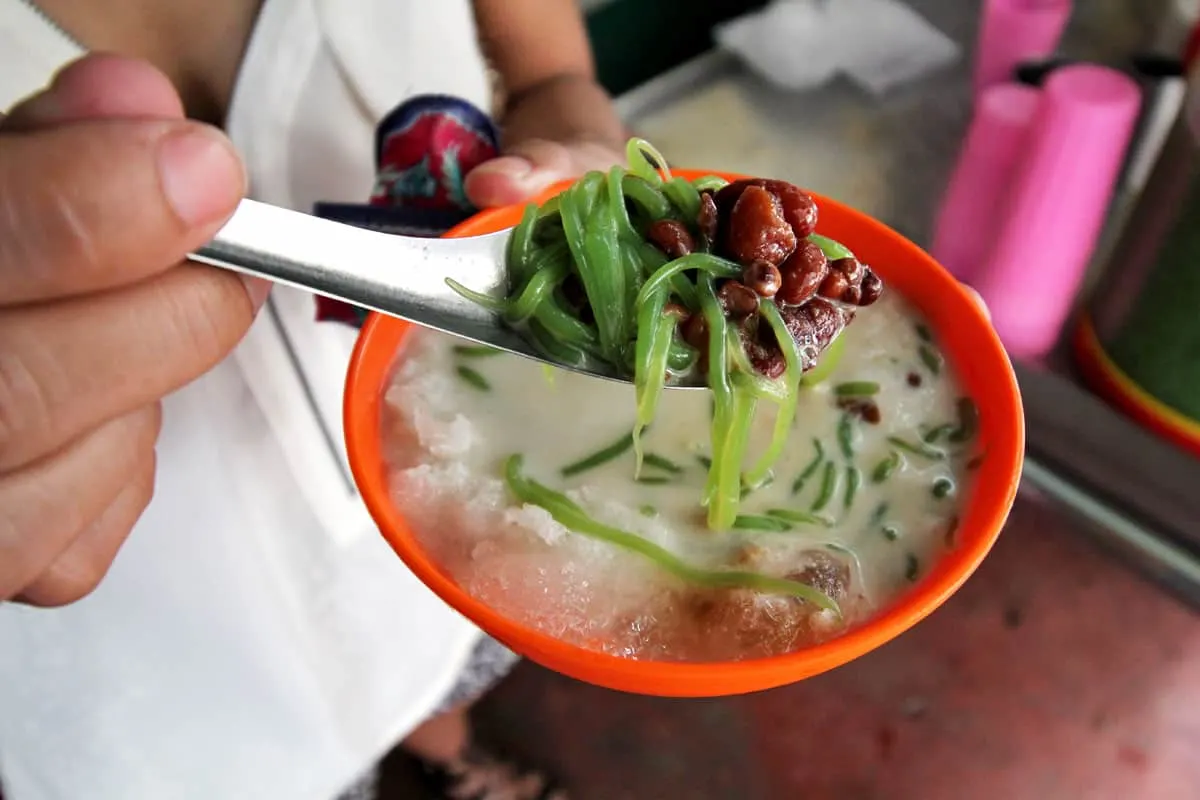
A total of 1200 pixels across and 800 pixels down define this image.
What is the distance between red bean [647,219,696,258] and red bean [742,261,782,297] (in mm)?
A: 57

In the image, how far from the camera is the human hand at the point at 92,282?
446 mm

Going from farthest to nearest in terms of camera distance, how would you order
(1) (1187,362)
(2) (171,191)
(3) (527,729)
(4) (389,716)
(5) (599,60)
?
1. (5) (599,60)
2. (3) (527,729)
3. (4) (389,716)
4. (1) (1187,362)
5. (2) (171,191)

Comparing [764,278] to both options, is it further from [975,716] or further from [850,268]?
[975,716]

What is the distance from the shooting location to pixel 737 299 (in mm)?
589

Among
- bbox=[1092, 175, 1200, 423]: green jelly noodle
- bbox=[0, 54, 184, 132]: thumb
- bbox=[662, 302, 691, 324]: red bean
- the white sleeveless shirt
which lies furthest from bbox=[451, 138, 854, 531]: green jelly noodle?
bbox=[1092, 175, 1200, 423]: green jelly noodle

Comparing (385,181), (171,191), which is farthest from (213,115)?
(171,191)

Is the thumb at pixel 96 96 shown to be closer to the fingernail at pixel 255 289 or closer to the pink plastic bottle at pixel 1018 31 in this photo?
the fingernail at pixel 255 289

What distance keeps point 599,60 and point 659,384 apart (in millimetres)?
1382

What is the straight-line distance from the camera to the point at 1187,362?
103cm

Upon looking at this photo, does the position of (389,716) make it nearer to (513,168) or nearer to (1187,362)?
(513,168)

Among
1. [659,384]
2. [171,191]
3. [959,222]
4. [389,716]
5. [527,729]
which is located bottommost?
[527,729]

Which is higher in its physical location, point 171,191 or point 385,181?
point 171,191

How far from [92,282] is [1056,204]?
111 centimetres

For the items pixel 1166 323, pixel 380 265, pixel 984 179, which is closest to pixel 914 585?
pixel 380 265
